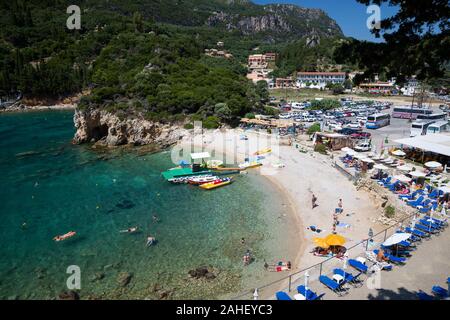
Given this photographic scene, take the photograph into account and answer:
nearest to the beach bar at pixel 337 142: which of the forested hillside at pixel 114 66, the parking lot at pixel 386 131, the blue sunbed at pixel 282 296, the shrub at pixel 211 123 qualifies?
the parking lot at pixel 386 131

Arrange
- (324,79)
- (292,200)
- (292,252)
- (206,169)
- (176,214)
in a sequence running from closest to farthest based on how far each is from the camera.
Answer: (292,252)
(176,214)
(292,200)
(206,169)
(324,79)

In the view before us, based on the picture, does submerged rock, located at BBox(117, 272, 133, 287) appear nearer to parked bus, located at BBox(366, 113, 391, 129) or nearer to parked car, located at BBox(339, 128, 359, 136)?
parked car, located at BBox(339, 128, 359, 136)

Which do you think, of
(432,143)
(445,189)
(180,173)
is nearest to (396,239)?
(445,189)

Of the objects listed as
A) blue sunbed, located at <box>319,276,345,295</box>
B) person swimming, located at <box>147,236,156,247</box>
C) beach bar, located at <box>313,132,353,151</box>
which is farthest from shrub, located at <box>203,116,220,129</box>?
blue sunbed, located at <box>319,276,345,295</box>

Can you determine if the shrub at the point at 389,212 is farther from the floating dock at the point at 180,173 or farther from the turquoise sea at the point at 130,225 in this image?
the floating dock at the point at 180,173

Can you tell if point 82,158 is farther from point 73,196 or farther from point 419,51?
point 419,51

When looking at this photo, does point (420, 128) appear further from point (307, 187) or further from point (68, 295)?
point (68, 295)

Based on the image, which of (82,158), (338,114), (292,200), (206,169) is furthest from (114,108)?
(338,114)
